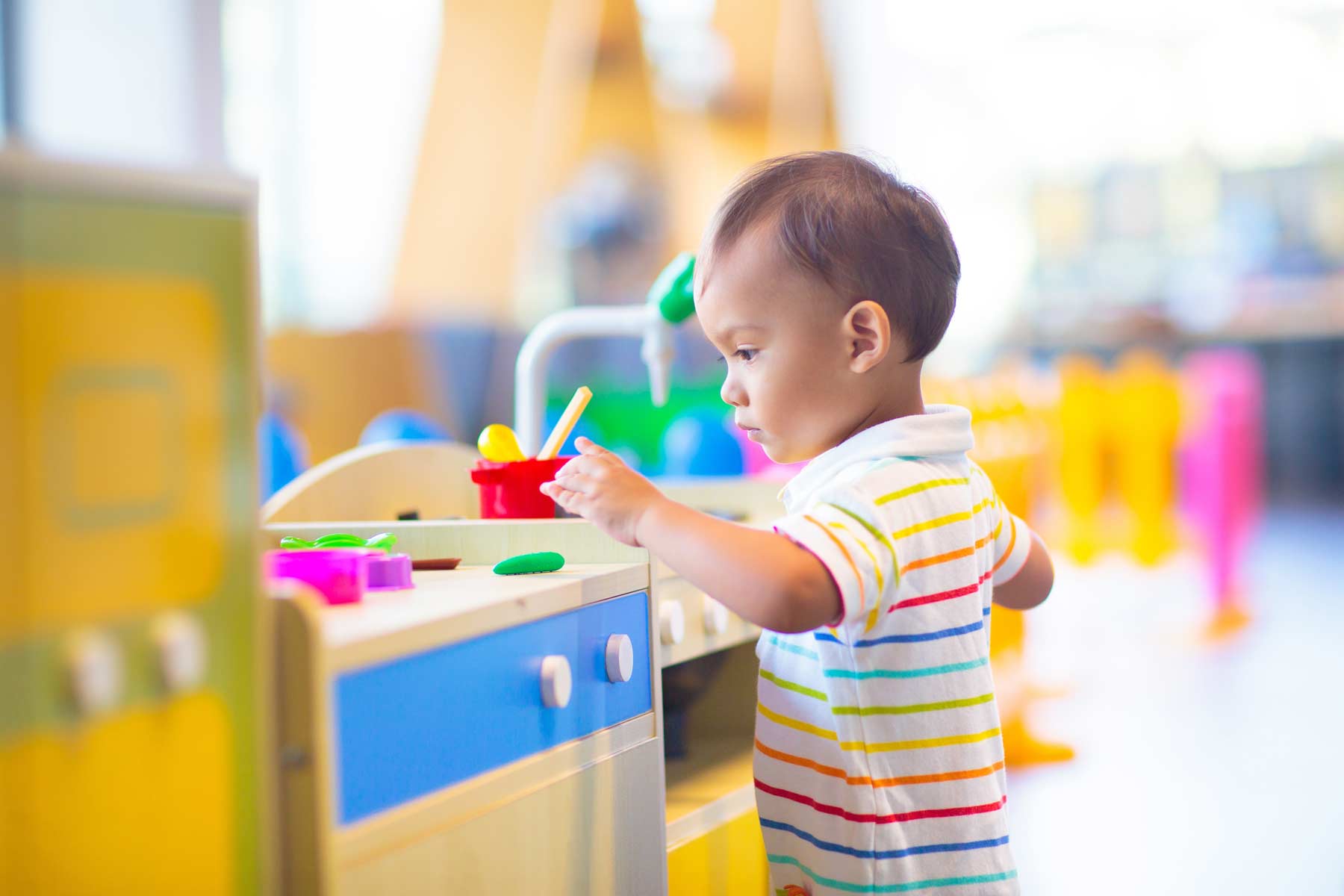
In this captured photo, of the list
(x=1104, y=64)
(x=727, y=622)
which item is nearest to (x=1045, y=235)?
(x=1104, y=64)

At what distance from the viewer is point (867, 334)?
895mm

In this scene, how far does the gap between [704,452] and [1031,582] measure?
2.31 feet

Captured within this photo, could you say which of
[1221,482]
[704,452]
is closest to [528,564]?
[704,452]

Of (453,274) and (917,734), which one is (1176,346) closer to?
(453,274)

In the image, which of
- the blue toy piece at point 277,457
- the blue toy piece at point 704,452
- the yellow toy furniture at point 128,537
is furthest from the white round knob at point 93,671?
the blue toy piece at point 704,452

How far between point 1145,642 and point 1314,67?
536cm

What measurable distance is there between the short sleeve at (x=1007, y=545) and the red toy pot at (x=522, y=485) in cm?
36

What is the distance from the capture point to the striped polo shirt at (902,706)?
86 cm

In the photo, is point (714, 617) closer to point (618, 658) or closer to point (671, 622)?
point (671, 622)

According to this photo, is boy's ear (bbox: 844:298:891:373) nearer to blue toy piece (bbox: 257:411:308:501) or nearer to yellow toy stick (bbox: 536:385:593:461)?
yellow toy stick (bbox: 536:385:593:461)

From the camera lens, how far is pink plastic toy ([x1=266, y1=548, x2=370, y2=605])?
2.73 ft

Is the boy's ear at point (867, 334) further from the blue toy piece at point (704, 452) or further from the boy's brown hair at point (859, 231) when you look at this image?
the blue toy piece at point (704, 452)

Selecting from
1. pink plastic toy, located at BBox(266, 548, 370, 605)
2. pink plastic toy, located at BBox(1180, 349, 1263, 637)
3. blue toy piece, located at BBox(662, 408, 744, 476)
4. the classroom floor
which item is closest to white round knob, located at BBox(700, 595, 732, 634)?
pink plastic toy, located at BBox(266, 548, 370, 605)

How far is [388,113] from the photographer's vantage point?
4.25 metres
